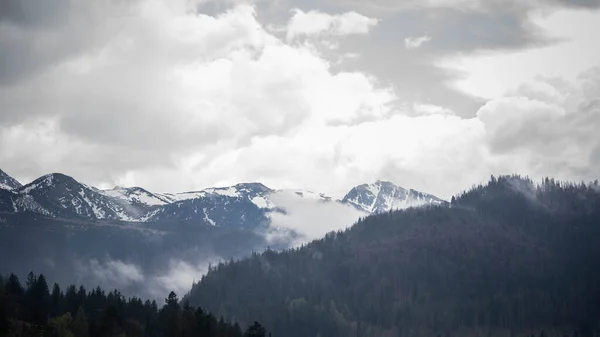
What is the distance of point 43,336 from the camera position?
19838cm

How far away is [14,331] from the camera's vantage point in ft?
652

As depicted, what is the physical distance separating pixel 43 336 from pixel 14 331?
23.4 feet
